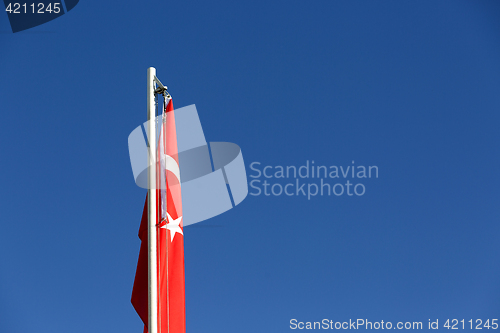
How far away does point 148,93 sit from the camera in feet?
38.7

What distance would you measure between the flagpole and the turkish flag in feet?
0.82

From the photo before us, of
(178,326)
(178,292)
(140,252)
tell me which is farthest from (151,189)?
(178,326)

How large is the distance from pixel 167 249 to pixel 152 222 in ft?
2.79

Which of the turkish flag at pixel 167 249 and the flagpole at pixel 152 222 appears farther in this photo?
the turkish flag at pixel 167 249

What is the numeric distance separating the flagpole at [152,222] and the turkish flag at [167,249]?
250 millimetres

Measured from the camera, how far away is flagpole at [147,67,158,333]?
1084cm

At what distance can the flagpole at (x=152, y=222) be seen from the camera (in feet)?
35.6

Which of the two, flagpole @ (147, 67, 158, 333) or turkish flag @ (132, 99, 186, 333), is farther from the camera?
turkish flag @ (132, 99, 186, 333)

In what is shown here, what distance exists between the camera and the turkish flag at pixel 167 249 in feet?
37.5

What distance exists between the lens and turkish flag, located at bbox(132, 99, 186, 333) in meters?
11.4

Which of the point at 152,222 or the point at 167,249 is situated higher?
the point at 152,222

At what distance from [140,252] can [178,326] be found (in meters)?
1.98

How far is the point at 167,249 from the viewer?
1152 cm

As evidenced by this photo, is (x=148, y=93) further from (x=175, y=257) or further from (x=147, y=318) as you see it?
(x=147, y=318)
